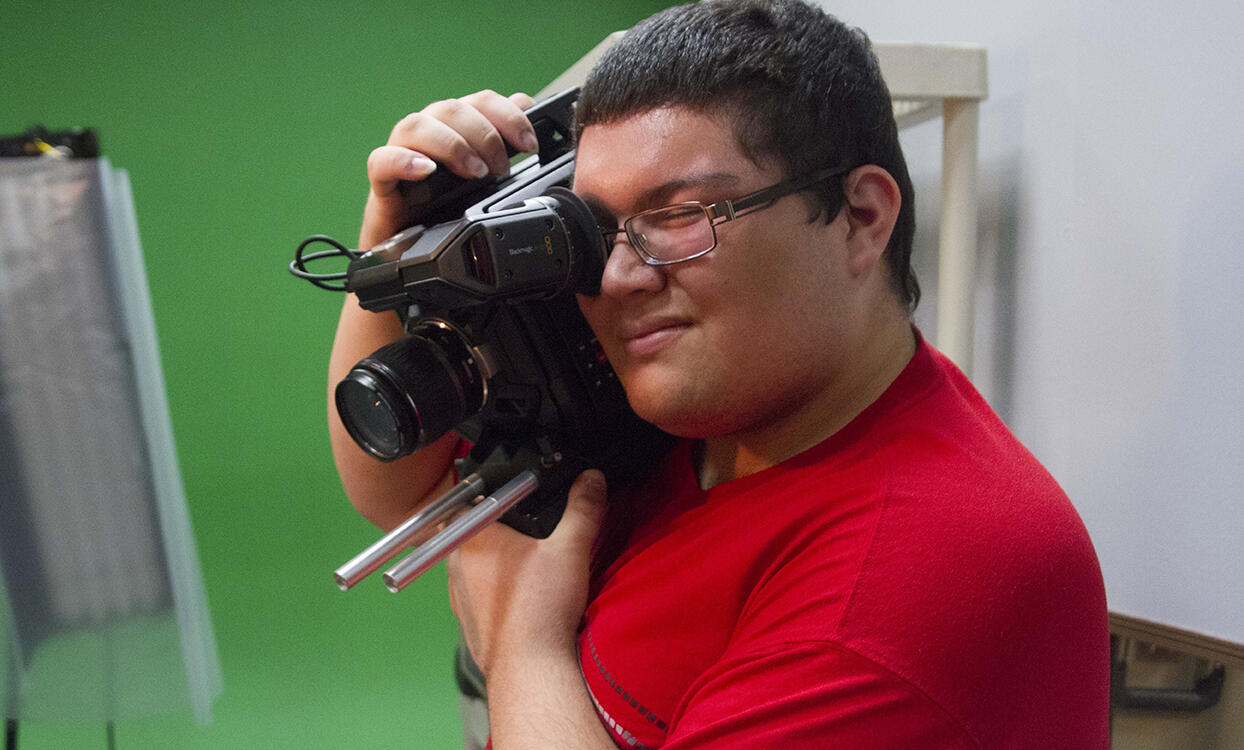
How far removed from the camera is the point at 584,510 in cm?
78

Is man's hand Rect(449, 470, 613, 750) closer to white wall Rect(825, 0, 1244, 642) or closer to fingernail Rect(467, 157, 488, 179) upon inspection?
fingernail Rect(467, 157, 488, 179)

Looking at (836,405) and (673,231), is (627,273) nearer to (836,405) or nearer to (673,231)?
(673,231)

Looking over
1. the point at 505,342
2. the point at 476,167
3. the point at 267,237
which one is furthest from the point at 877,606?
the point at 267,237

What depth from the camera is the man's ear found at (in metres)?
0.69

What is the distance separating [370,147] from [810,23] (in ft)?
5.05

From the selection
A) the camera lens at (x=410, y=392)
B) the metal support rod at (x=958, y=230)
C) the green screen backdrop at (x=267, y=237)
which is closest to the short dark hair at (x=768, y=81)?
the camera lens at (x=410, y=392)

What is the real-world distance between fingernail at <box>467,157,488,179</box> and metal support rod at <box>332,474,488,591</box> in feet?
0.95

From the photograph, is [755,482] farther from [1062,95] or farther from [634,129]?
[1062,95]

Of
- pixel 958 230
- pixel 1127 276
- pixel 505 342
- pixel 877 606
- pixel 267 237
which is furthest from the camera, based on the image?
pixel 267 237

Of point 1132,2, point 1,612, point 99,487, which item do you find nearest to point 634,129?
point 1132,2

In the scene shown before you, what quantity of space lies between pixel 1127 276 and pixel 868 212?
518 mm

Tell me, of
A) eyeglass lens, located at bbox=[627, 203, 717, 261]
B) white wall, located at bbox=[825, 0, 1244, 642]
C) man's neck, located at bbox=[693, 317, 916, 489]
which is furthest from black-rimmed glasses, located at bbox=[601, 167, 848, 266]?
white wall, located at bbox=[825, 0, 1244, 642]

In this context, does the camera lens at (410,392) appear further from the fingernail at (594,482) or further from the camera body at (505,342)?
the fingernail at (594,482)

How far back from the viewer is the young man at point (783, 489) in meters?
0.55
